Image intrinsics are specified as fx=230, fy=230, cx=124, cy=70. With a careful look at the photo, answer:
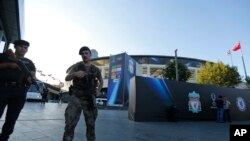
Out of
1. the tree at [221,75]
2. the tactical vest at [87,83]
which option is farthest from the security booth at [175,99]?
the tree at [221,75]

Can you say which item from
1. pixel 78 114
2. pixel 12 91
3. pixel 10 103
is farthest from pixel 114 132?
pixel 12 91

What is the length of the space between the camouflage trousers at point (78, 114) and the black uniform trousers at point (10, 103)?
0.76 m

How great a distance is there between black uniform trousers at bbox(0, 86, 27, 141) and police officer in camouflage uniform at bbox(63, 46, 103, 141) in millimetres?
738

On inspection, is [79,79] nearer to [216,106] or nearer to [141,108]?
[141,108]

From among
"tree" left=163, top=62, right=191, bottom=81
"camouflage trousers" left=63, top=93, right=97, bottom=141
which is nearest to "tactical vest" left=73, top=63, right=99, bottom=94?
"camouflage trousers" left=63, top=93, right=97, bottom=141

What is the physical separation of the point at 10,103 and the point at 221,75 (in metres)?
45.5

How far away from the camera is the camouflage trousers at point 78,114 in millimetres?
3354

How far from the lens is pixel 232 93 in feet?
52.5

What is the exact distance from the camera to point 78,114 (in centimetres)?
346

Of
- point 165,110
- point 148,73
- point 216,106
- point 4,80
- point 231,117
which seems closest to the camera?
point 4,80

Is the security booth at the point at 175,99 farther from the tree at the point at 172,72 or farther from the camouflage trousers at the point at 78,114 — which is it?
the tree at the point at 172,72

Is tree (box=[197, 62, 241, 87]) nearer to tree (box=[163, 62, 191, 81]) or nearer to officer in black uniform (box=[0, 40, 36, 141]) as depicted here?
tree (box=[163, 62, 191, 81])

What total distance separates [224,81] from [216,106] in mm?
32111

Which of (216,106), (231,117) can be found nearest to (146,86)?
(216,106)
